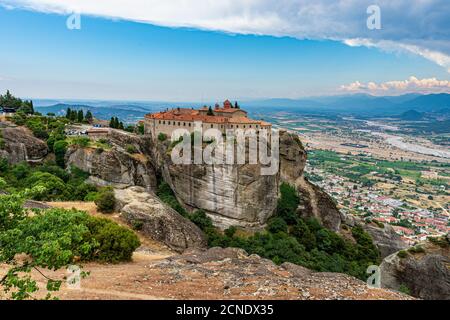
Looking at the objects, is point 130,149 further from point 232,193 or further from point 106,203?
point 106,203

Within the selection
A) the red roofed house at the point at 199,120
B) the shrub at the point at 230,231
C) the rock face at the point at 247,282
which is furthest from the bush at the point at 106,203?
the red roofed house at the point at 199,120

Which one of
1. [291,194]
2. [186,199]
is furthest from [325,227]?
[186,199]

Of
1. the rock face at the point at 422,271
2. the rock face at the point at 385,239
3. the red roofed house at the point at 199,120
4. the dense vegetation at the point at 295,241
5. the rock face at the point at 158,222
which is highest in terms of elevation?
the red roofed house at the point at 199,120

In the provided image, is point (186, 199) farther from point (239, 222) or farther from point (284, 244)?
point (284, 244)

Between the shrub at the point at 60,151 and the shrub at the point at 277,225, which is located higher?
the shrub at the point at 60,151

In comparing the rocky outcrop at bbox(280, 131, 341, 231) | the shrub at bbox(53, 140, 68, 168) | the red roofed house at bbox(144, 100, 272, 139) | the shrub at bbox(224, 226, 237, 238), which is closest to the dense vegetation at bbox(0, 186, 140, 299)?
the shrub at bbox(224, 226, 237, 238)

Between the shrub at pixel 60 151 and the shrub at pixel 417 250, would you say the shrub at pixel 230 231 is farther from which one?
the shrub at pixel 60 151

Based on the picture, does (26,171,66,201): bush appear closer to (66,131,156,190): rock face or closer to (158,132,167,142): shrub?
(66,131,156,190): rock face
